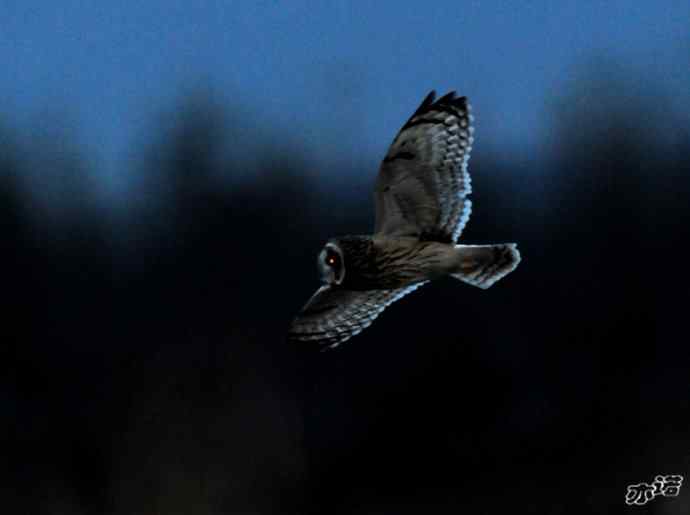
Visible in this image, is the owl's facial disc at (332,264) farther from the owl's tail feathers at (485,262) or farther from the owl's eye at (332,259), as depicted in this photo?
the owl's tail feathers at (485,262)

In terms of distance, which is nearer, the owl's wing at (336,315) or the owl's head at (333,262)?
the owl's head at (333,262)

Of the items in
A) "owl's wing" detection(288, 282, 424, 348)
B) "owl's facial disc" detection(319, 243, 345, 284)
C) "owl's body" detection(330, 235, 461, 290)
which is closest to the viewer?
"owl's facial disc" detection(319, 243, 345, 284)

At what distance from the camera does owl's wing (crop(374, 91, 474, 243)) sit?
4.37m

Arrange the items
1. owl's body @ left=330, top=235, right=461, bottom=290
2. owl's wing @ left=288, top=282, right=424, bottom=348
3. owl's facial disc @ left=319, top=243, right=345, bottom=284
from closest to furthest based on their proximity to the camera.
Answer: owl's facial disc @ left=319, top=243, right=345, bottom=284 < owl's body @ left=330, top=235, right=461, bottom=290 < owl's wing @ left=288, top=282, right=424, bottom=348

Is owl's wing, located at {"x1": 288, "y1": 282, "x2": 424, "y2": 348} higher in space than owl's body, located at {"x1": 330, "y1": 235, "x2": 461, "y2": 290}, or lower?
lower

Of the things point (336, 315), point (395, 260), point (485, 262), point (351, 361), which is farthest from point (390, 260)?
point (351, 361)

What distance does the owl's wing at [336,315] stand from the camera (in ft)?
15.8

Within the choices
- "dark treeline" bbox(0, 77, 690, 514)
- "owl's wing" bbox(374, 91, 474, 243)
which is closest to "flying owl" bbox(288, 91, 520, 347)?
"owl's wing" bbox(374, 91, 474, 243)

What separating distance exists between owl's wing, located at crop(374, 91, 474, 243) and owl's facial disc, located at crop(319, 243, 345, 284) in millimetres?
249

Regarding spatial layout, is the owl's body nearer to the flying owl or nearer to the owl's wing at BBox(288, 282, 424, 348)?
the flying owl

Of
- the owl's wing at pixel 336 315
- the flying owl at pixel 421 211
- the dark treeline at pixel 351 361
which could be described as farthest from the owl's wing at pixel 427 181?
the dark treeline at pixel 351 361

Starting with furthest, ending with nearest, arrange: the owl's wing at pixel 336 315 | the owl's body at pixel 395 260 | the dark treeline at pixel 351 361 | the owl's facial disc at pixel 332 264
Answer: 1. the dark treeline at pixel 351 361
2. the owl's wing at pixel 336 315
3. the owl's body at pixel 395 260
4. the owl's facial disc at pixel 332 264

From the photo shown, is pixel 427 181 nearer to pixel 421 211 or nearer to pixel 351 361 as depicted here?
pixel 421 211

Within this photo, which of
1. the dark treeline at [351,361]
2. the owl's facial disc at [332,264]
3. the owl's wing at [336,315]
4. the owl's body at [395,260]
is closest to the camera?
the owl's facial disc at [332,264]
